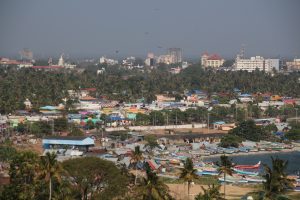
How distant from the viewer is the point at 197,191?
20.8 m

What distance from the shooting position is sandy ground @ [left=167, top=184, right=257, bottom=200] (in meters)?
19.8

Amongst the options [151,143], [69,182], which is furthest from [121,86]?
[69,182]

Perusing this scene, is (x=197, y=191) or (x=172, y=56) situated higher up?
(x=172, y=56)

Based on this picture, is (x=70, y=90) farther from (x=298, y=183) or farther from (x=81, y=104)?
(x=298, y=183)

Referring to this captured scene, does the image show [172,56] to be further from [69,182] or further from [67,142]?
[69,182]

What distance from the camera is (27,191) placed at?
1445 centimetres

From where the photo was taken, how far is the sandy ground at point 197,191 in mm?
19753

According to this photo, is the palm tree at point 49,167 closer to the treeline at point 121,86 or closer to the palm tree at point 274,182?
the palm tree at point 274,182

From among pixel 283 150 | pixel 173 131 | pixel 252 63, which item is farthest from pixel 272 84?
pixel 252 63

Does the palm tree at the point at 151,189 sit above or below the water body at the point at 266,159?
above

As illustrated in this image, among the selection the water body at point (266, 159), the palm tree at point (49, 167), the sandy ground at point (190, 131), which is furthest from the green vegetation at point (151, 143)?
the palm tree at point (49, 167)

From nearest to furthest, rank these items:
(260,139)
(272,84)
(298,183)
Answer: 1. (298,183)
2. (260,139)
3. (272,84)

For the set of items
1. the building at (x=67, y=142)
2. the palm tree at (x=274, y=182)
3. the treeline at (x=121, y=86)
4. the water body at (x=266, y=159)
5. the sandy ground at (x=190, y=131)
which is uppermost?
the treeline at (x=121, y=86)

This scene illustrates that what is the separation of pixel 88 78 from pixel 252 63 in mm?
33462
